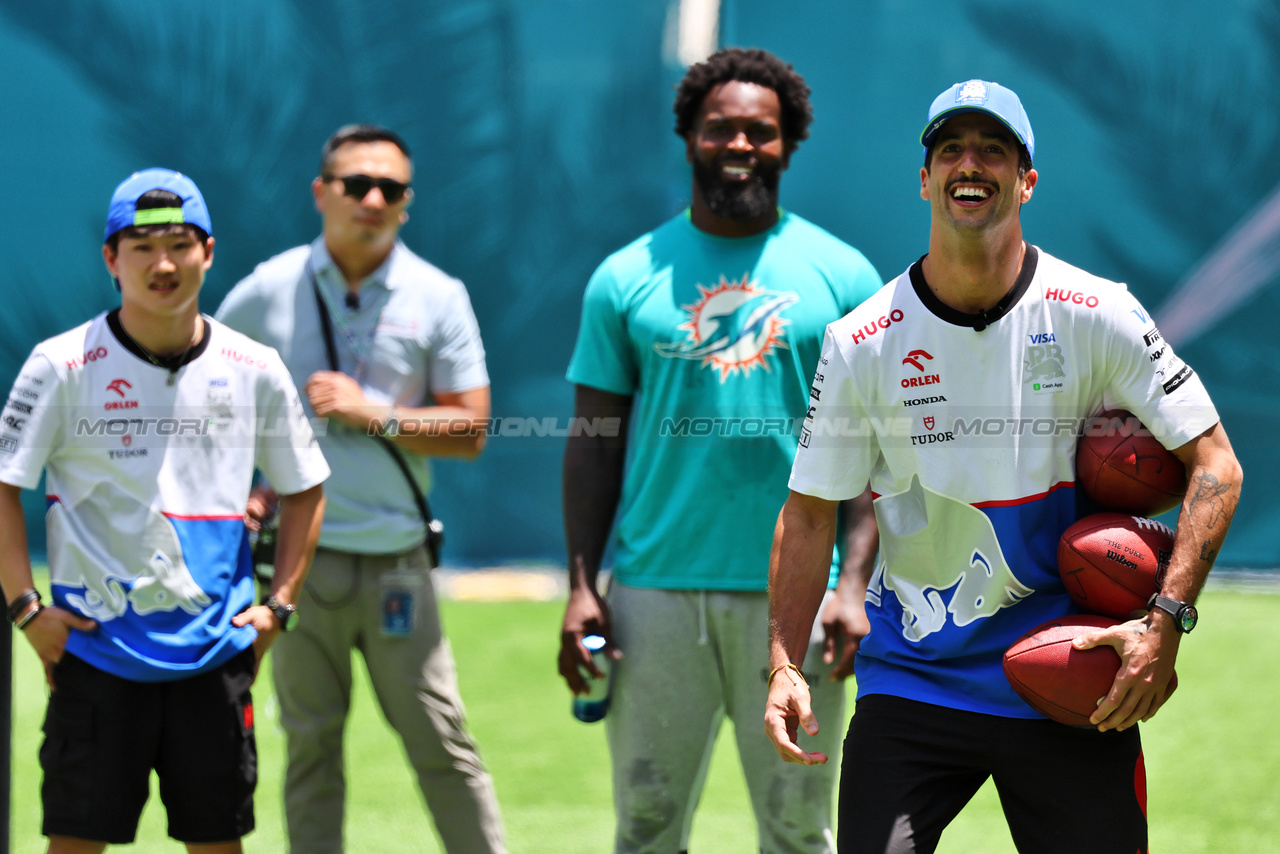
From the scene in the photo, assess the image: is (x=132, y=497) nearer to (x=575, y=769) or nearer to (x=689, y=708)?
(x=689, y=708)

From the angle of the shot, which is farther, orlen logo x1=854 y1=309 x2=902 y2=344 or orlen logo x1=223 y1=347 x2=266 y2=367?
orlen logo x1=223 y1=347 x2=266 y2=367

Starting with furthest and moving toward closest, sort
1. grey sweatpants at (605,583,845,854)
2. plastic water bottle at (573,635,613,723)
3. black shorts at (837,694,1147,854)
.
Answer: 1. plastic water bottle at (573,635,613,723)
2. grey sweatpants at (605,583,845,854)
3. black shorts at (837,694,1147,854)

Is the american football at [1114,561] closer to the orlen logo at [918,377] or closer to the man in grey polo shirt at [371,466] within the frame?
the orlen logo at [918,377]

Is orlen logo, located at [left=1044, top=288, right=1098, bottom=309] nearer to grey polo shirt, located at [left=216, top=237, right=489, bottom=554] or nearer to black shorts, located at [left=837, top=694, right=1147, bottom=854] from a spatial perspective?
black shorts, located at [left=837, top=694, right=1147, bottom=854]

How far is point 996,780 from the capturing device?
115 inches

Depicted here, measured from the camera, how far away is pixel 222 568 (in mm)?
3500

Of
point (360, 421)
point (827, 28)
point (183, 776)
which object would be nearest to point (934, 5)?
point (827, 28)

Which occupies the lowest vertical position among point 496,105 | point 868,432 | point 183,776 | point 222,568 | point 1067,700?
point 183,776

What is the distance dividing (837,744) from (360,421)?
182 centimetres

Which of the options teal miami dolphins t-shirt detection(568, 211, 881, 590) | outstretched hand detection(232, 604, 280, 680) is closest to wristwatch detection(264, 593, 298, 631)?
outstretched hand detection(232, 604, 280, 680)

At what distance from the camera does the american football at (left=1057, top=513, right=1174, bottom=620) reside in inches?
108

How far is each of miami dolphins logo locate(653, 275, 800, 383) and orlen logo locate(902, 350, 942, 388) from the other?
778 mm

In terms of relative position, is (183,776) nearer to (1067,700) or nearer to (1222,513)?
(1067,700)

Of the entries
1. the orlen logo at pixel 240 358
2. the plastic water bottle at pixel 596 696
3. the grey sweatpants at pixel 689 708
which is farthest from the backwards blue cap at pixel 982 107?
the orlen logo at pixel 240 358
